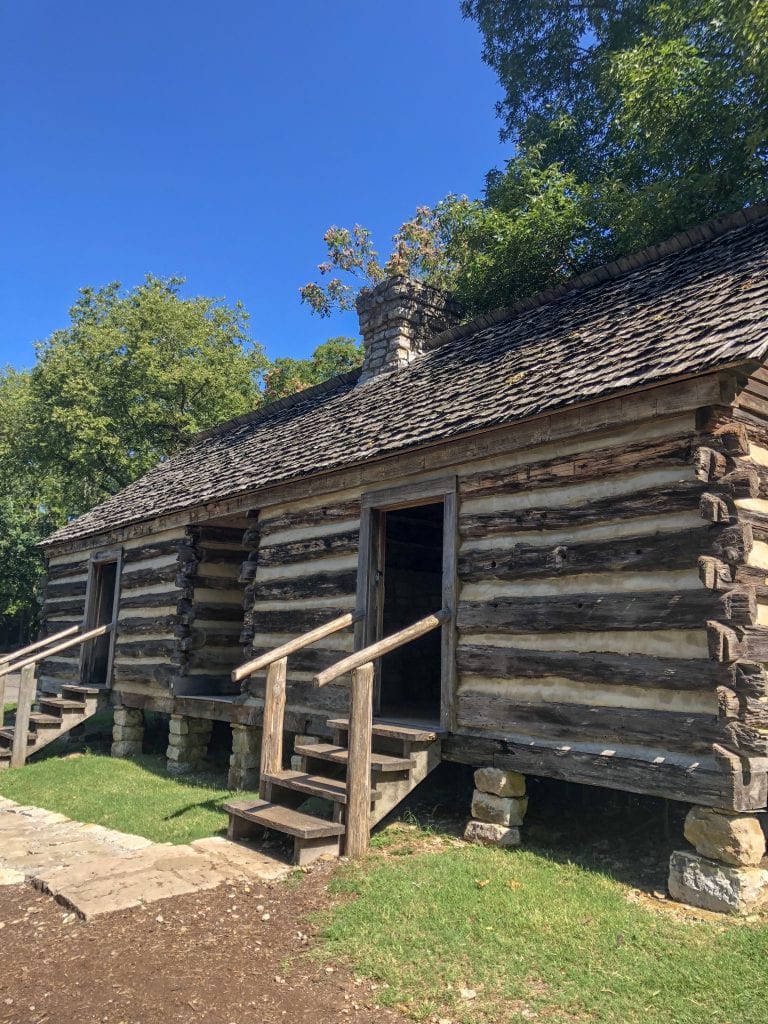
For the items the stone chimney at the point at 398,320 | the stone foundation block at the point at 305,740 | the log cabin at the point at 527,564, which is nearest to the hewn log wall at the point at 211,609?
the log cabin at the point at 527,564

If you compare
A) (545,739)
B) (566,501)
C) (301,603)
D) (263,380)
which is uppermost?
(263,380)

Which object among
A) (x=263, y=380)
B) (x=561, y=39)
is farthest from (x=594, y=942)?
(x=263, y=380)

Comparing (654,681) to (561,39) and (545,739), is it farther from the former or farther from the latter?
(561,39)

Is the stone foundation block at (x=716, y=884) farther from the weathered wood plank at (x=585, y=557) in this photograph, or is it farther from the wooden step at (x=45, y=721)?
the wooden step at (x=45, y=721)

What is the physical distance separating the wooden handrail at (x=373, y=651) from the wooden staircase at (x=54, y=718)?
6.83 metres

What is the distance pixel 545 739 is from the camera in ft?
20.0

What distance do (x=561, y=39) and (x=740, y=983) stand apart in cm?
2546

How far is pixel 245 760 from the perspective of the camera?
9.16 metres

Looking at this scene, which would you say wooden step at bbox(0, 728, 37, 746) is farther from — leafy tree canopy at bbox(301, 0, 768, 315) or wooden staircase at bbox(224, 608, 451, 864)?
leafy tree canopy at bbox(301, 0, 768, 315)

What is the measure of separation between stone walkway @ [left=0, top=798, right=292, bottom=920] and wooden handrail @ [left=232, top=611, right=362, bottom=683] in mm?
1347

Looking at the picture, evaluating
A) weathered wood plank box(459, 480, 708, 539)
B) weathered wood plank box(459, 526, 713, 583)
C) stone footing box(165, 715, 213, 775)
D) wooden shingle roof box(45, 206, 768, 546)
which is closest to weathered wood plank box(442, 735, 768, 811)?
weathered wood plank box(459, 526, 713, 583)

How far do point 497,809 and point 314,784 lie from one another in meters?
1.48

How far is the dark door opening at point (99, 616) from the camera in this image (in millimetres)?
13797

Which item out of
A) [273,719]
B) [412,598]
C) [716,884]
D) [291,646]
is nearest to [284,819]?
[273,719]
